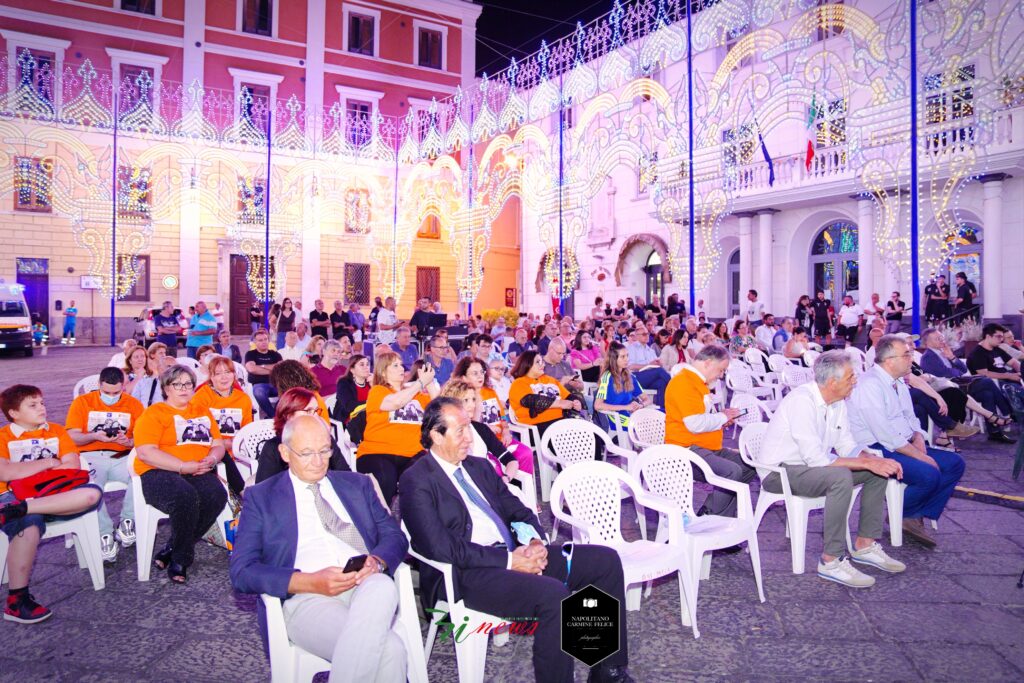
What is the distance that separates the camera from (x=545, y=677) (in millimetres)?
2574

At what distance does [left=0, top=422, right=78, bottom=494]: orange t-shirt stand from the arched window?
1683cm

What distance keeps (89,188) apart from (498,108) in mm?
11365

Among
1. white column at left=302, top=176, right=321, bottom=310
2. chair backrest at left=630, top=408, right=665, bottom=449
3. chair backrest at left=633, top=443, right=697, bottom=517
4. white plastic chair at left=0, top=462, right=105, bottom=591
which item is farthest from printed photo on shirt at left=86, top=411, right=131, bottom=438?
white column at left=302, top=176, right=321, bottom=310

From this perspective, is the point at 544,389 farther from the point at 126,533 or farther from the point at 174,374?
the point at 126,533

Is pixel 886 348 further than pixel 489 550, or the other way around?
pixel 886 348

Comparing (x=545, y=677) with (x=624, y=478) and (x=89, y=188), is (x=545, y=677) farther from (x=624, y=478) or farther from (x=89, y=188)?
(x=89, y=188)

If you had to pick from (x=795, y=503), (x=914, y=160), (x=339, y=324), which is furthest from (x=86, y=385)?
(x=914, y=160)

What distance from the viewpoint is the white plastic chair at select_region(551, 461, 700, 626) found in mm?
3312

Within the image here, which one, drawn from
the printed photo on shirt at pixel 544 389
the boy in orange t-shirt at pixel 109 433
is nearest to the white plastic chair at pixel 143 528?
the boy in orange t-shirt at pixel 109 433

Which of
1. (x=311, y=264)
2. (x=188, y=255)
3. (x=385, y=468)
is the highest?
(x=188, y=255)

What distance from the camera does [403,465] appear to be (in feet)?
15.4

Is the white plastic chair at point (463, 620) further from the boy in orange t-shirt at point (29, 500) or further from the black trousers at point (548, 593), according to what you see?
the boy in orange t-shirt at point (29, 500)

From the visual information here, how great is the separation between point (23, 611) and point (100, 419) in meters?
1.56

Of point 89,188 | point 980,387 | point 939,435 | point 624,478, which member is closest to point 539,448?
point 624,478
